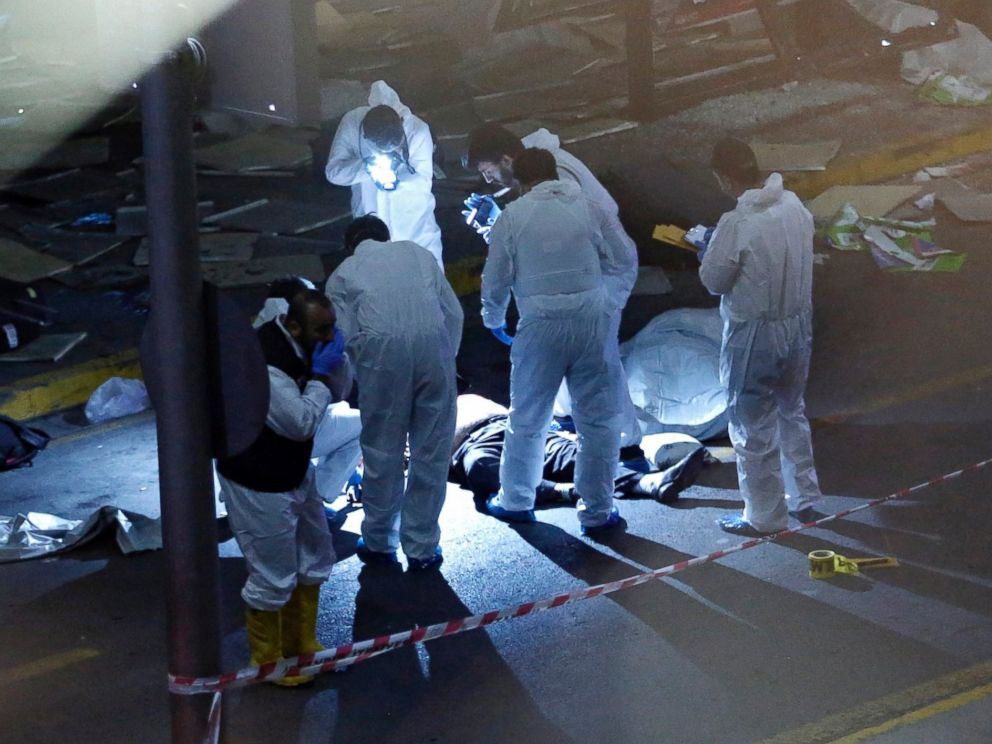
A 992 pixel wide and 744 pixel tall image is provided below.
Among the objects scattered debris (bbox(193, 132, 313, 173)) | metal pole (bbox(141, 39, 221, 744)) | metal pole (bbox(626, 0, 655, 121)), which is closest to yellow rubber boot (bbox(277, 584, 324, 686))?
metal pole (bbox(141, 39, 221, 744))

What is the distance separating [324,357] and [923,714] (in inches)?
106

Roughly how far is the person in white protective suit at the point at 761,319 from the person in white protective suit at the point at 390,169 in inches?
90.1

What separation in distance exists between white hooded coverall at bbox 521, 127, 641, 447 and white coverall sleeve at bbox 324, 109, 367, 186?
1308 millimetres

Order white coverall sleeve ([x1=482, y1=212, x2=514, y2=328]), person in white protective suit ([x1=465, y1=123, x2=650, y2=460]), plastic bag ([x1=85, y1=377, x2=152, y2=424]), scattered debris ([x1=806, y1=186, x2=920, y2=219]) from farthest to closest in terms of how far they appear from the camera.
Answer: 1. scattered debris ([x1=806, y1=186, x2=920, y2=219])
2. plastic bag ([x1=85, y1=377, x2=152, y2=424])
3. person in white protective suit ([x1=465, y1=123, x2=650, y2=460])
4. white coverall sleeve ([x1=482, y1=212, x2=514, y2=328])

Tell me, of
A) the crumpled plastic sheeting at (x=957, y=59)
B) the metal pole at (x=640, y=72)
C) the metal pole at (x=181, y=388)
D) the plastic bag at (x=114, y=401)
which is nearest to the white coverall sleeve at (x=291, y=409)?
the metal pole at (x=181, y=388)

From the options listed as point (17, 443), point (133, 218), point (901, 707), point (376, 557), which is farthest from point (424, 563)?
point (133, 218)

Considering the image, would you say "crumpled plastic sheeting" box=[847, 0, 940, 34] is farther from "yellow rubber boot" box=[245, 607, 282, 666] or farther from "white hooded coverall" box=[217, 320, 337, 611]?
"yellow rubber boot" box=[245, 607, 282, 666]

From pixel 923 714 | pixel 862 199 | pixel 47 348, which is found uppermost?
pixel 862 199

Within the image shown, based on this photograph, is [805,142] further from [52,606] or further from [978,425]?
[52,606]

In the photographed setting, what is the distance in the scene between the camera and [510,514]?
775 centimetres

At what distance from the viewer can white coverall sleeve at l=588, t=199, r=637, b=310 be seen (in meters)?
7.57

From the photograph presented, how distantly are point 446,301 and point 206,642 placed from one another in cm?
282

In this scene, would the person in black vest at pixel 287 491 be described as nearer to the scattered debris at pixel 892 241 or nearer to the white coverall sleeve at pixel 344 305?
the white coverall sleeve at pixel 344 305

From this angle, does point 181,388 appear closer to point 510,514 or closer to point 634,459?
point 510,514
